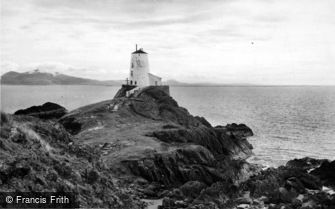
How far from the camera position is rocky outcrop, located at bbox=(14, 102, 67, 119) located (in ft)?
166

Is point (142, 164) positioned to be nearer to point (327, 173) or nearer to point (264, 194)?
point (264, 194)

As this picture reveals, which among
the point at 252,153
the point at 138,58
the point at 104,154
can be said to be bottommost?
the point at 252,153

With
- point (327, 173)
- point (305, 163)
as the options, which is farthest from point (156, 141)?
point (305, 163)

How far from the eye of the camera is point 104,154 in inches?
1239

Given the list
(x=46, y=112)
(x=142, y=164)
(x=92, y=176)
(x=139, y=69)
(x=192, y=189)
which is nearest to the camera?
(x=92, y=176)

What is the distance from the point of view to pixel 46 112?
52.0m

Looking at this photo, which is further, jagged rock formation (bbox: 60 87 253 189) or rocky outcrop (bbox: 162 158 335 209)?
jagged rock formation (bbox: 60 87 253 189)

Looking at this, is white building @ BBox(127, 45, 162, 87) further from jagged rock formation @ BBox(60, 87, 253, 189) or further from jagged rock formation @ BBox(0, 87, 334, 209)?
jagged rock formation @ BBox(0, 87, 334, 209)

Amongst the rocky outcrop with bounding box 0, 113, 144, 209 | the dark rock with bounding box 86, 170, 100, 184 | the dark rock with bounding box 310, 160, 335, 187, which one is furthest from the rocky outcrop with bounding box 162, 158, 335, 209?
the dark rock with bounding box 86, 170, 100, 184

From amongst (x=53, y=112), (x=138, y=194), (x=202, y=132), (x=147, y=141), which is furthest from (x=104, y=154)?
(x=53, y=112)

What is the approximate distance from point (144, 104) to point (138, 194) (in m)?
25.9

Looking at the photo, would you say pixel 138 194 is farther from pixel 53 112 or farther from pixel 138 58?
pixel 138 58

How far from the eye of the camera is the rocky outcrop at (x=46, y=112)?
50725 millimetres

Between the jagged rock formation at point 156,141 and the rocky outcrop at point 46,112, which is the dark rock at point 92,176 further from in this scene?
the rocky outcrop at point 46,112
